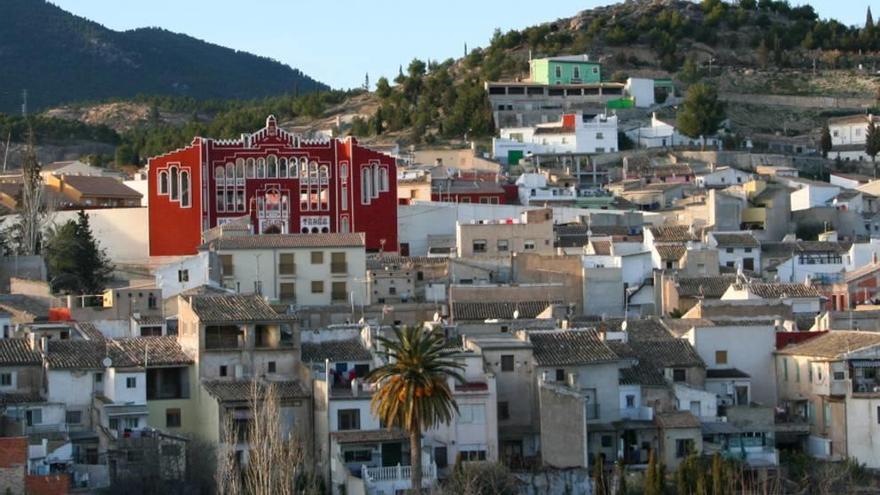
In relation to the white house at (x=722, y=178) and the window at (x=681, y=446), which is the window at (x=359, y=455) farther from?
the white house at (x=722, y=178)

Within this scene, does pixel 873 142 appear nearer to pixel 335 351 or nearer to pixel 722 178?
pixel 722 178

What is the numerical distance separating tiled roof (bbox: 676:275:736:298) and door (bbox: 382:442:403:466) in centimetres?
1877

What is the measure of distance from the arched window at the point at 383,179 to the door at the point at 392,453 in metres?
34.2

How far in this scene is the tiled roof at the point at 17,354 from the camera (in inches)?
1913

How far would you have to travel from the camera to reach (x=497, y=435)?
48.1 meters

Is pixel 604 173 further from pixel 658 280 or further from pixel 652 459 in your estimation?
pixel 652 459

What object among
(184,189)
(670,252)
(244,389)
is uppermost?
(184,189)

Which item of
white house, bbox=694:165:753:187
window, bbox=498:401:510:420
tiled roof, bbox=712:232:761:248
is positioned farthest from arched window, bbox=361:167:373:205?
window, bbox=498:401:510:420

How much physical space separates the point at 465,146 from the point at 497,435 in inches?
2204

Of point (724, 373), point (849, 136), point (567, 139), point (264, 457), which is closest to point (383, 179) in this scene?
point (567, 139)

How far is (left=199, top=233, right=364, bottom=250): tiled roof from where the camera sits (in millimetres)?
66000

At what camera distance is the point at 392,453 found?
154ft

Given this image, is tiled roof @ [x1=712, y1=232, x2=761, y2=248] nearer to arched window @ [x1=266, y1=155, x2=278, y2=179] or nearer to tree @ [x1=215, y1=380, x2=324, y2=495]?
arched window @ [x1=266, y1=155, x2=278, y2=179]

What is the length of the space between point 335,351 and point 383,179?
30.4 metres
